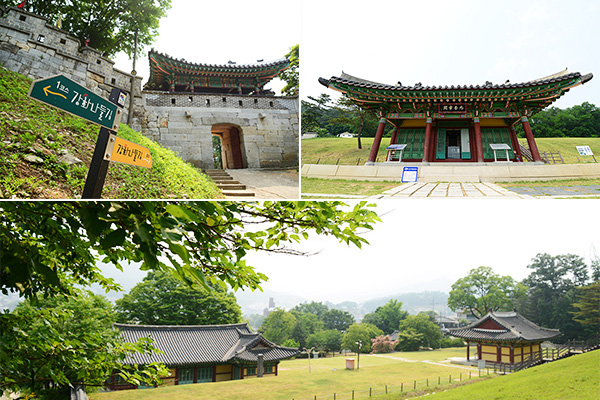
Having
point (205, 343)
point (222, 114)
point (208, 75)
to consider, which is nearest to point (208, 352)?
Result: point (205, 343)

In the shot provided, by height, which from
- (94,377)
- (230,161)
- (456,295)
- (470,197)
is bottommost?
(456,295)

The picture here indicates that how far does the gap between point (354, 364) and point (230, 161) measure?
60.6 ft

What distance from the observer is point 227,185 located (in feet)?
6.36

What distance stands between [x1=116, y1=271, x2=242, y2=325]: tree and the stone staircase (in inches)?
626

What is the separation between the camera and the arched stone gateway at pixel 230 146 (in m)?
2.17

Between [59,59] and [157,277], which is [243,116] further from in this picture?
[157,277]

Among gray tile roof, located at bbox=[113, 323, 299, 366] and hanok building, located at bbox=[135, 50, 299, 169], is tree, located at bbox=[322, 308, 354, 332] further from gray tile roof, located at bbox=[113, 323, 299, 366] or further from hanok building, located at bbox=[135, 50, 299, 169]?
hanok building, located at bbox=[135, 50, 299, 169]

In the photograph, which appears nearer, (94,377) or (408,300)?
(94,377)

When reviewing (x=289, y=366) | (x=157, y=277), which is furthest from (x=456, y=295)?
(x=157, y=277)

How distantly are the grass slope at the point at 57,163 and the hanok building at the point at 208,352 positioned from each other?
13226 mm

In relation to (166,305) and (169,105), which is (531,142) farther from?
(166,305)

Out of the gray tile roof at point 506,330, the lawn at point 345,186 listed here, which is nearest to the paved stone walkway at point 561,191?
the lawn at point 345,186

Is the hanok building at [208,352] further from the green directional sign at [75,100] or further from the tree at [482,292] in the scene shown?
the green directional sign at [75,100]

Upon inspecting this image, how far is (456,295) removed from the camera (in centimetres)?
1661
